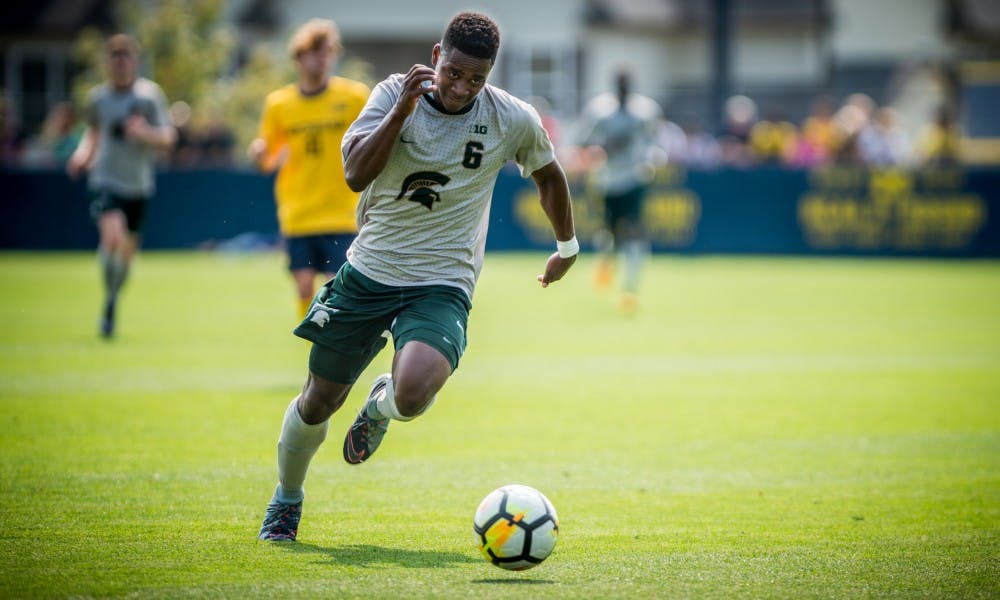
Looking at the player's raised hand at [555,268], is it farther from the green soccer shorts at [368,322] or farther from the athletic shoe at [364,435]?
the athletic shoe at [364,435]

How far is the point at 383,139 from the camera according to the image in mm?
5664

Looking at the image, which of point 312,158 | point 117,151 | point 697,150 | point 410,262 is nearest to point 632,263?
point 117,151

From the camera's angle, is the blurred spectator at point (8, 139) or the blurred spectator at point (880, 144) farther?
the blurred spectator at point (8, 139)

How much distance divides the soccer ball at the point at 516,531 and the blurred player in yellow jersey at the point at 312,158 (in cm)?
502

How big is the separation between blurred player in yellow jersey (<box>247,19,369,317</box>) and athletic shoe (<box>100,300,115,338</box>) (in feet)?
12.7

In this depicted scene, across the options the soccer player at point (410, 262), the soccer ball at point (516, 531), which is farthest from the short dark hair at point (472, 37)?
the soccer ball at point (516, 531)

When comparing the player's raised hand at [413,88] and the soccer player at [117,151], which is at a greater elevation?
the player's raised hand at [413,88]

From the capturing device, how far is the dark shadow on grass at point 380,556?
5.71 m

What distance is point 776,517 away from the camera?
6.77m

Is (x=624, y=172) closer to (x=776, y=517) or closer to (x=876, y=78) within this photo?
(x=776, y=517)

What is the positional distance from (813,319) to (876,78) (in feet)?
115

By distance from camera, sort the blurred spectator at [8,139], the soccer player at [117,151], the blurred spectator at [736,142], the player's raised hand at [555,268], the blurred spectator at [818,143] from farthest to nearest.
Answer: the blurred spectator at [8,139] → the blurred spectator at [736,142] → the blurred spectator at [818,143] → the soccer player at [117,151] → the player's raised hand at [555,268]

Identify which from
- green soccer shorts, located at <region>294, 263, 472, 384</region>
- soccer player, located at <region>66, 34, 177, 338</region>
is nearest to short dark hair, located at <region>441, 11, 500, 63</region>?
green soccer shorts, located at <region>294, 263, 472, 384</region>

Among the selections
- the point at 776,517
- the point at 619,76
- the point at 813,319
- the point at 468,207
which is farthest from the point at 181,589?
Result: the point at 619,76
